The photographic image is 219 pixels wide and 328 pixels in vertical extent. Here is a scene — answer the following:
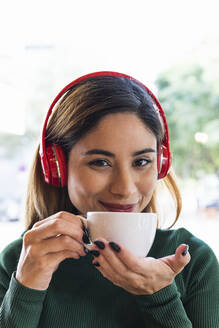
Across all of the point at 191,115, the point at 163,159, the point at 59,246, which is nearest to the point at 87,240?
the point at 59,246

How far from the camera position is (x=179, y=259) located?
0.87m

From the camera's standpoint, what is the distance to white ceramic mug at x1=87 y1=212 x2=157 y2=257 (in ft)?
2.71

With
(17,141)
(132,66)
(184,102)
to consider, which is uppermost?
(132,66)

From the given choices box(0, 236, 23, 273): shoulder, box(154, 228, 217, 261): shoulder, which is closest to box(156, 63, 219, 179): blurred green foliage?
box(154, 228, 217, 261): shoulder

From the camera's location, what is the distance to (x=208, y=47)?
239 cm

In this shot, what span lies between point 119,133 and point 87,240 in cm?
27

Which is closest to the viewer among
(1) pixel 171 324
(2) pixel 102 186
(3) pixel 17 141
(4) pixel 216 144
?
(1) pixel 171 324

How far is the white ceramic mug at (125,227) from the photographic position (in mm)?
825

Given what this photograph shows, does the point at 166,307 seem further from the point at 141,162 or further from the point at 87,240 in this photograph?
the point at 141,162

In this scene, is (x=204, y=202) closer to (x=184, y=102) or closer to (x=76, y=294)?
(x=184, y=102)

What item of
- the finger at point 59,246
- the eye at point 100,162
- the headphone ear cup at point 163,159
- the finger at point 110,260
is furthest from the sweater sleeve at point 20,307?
the headphone ear cup at point 163,159

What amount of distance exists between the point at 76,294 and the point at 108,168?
14.3 inches

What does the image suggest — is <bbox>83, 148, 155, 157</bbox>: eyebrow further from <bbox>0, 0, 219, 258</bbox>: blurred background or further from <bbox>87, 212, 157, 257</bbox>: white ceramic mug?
<bbox>0, 0, 219, 258</bbox>: blurred background

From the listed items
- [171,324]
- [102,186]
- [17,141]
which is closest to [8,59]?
[17,141]
